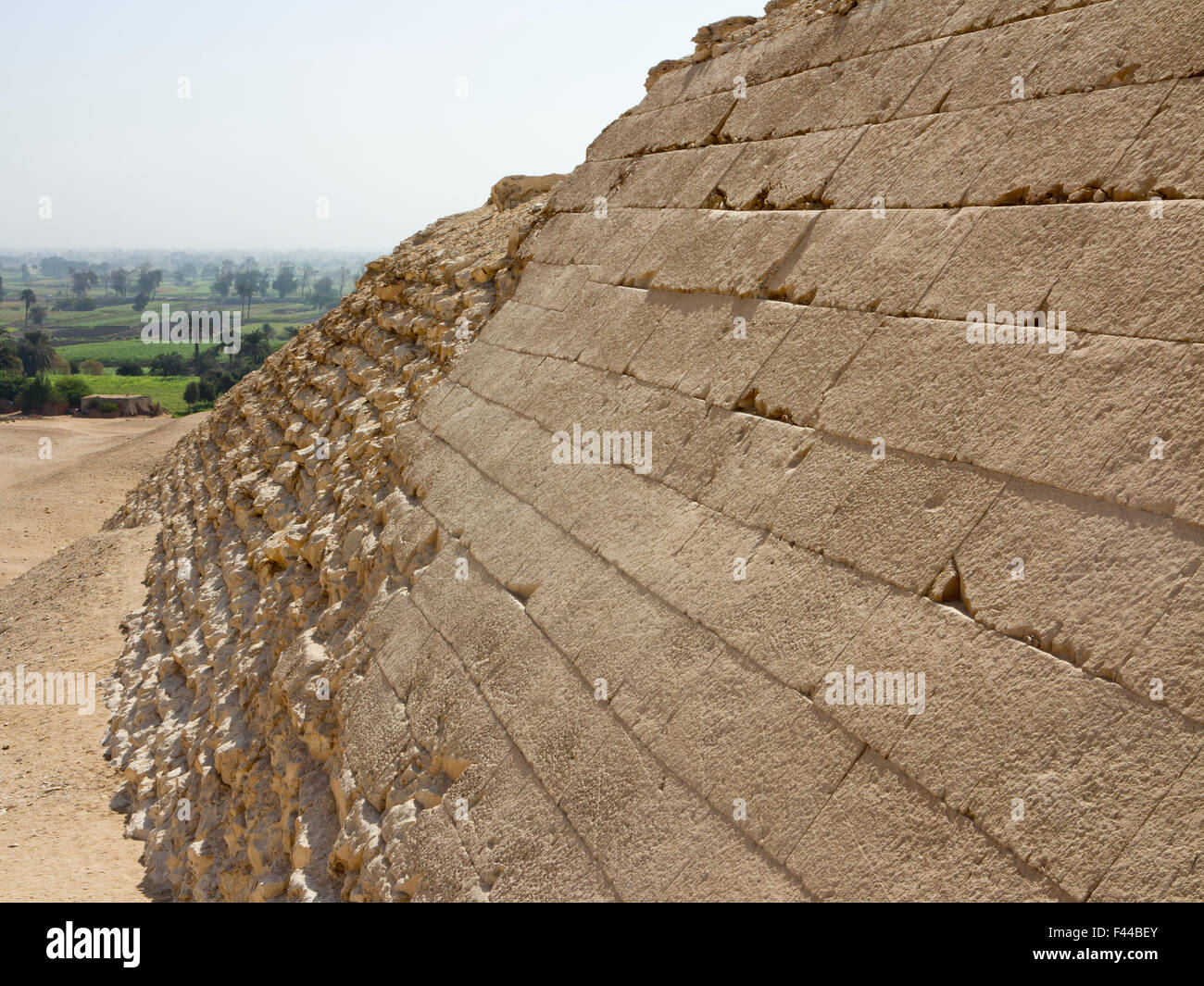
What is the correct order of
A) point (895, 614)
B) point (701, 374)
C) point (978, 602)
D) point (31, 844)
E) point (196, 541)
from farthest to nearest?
point (196, 541)
point (31, 844)
point (701, 374)
point (895, 614)
point (978, 602)

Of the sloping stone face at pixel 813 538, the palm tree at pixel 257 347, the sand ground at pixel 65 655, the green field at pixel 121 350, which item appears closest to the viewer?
A: the sloping stone face at pixel 813 538

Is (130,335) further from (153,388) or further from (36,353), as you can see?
(153,388)

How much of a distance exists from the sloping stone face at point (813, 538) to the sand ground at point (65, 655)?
0.64 metres

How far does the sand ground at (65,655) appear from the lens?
6.46m

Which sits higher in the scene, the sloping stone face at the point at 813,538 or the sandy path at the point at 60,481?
the sloping stone face at the point at 813,538

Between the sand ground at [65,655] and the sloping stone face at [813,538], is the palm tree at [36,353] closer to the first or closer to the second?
the sand ground at [65,655]

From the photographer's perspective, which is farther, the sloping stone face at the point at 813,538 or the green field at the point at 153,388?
the green field at the point at 153,388

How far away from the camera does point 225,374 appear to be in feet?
151

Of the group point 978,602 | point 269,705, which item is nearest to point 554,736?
point 978,602

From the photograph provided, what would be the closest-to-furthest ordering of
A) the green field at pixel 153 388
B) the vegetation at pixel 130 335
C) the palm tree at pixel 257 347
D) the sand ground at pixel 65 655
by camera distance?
the sand ground at pixel 65 655 → the vegetation at pixel 130 335 → the green field at pixel 153 388 → the palm tree at pixel 257 347

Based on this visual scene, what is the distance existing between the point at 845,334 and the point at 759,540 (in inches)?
40.8

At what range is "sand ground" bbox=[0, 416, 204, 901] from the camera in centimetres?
646

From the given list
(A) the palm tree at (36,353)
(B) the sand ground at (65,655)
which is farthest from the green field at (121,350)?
(B) the sand ground at (65,655)

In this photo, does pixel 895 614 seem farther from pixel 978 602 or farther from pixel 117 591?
pixel 117 591
